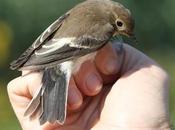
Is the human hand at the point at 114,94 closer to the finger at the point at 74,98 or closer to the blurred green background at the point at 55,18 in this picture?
the finger at the point at 74,98

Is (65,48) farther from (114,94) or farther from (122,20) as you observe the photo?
(114,94)

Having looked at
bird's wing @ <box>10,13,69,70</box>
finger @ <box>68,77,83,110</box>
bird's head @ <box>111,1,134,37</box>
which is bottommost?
bird's head @ <box>111,1,134,37</box>

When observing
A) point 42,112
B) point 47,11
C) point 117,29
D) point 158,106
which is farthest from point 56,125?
point 47,11

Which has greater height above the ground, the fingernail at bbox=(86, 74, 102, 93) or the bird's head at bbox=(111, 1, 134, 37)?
the fingernail at bbox=(86, 74, 102, 93)

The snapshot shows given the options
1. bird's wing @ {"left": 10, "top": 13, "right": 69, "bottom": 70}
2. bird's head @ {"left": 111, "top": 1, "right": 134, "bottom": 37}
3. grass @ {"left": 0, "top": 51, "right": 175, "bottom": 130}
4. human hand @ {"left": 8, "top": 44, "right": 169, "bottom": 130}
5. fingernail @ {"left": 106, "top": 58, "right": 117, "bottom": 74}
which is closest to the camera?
human hand @ {"left": 8, "top": 44, "right": 169, "bottom": 130}

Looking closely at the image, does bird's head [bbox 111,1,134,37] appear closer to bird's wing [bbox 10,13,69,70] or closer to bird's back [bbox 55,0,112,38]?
bird's back [bbox 55,0,112,38]

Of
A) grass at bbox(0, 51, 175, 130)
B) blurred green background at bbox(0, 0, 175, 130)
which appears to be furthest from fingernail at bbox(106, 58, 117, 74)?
blurred green background at bbox(0, 0, 175, 130)

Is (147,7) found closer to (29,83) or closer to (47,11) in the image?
(47,11)

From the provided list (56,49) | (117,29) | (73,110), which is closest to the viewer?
(73,110)
